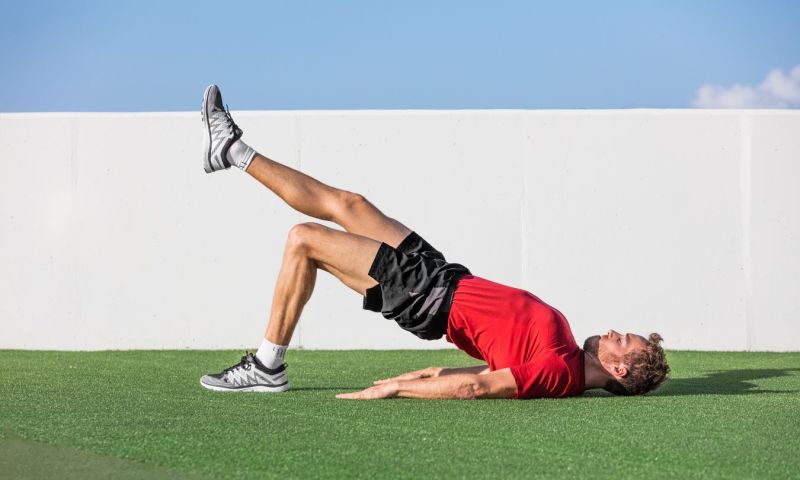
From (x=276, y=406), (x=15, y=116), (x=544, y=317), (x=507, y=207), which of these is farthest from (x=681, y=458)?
(x=15, y=116)

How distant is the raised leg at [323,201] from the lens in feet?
12.8

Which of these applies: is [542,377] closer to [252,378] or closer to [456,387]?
[456,387]

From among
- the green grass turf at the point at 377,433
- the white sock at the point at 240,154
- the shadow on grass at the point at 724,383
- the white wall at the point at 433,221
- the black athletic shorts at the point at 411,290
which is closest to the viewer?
the green grass turf at the point at 377,433

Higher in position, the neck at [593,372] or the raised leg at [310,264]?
the raised leg at [310,264]

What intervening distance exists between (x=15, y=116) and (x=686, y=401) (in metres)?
5.19

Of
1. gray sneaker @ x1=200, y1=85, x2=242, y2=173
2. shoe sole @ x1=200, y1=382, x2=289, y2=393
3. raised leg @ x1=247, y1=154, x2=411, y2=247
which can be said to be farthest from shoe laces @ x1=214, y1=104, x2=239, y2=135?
shoe sole @ x1=200, y1=382, x2=289, y2=393

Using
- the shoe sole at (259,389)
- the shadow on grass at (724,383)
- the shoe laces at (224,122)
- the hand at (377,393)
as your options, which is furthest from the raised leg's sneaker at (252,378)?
the shadow on grass at (724,383)

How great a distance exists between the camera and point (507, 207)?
22.7 ft

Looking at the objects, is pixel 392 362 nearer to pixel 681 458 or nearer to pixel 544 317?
pixel 544 317

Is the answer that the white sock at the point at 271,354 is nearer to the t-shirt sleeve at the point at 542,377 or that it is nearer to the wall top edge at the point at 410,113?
the t-shirt sleeve at the point at 542,377

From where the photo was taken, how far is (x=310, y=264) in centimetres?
386

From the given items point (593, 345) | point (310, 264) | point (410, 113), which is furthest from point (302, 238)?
point (410, 113)

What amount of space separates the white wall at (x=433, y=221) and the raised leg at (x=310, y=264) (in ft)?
10.0

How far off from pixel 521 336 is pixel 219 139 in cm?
149
